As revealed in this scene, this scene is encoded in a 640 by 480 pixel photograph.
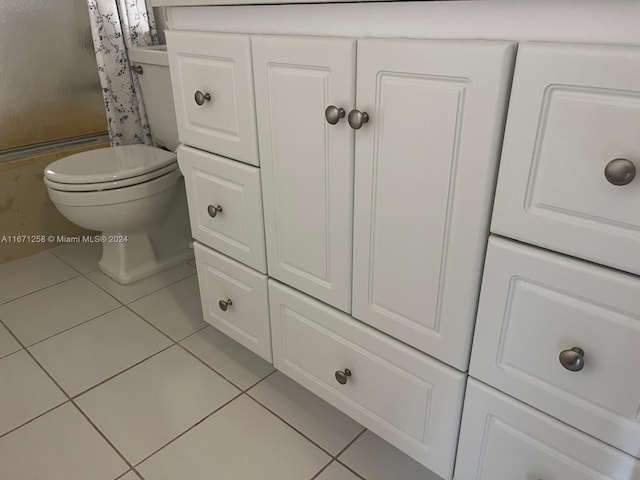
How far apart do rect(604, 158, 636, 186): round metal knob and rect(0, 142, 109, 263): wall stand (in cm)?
195

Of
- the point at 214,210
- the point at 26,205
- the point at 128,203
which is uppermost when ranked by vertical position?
the point at 214,210

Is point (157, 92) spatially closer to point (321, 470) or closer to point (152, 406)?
point (152, 406)

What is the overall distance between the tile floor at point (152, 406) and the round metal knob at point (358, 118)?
73 cm

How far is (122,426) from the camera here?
119cm

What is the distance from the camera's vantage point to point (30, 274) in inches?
72.9

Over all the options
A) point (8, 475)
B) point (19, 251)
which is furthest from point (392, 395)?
point (19, 251)

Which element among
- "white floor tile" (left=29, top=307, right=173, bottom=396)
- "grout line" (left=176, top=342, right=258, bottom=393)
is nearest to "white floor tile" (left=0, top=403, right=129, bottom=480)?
"white floor tile" (left=29, top=307, right=173, bottom=396)

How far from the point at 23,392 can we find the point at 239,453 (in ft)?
2.00

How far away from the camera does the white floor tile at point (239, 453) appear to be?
107 centimetres

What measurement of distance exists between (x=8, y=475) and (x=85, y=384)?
28 cm

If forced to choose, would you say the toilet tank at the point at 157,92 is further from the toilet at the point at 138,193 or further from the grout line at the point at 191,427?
the grout line at the point at 191,427

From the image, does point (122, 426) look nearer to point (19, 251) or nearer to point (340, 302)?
point (340, 302)

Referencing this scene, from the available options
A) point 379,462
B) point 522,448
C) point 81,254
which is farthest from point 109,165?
point 522,448

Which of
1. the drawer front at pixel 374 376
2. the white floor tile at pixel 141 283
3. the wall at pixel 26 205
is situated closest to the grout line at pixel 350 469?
the drawer front at pixel 374 376
